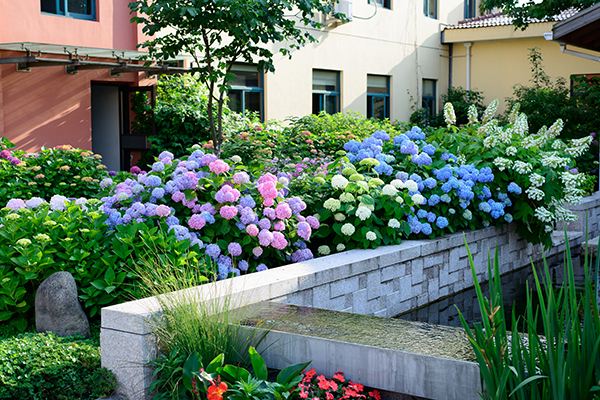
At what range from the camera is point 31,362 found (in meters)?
4.54

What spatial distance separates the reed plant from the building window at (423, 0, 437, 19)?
20559 millimetres

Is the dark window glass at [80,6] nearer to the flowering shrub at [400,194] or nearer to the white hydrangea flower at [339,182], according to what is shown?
the flowering shrub at [400,194]

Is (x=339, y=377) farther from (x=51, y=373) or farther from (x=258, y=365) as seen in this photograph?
(x=51, y=373)

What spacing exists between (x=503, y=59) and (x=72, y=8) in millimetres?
13554

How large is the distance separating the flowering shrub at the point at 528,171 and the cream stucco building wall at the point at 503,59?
13285mm

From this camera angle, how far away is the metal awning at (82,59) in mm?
11500

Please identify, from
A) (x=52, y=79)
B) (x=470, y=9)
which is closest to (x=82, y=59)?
(x=52, y=79)

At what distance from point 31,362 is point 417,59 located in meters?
19.1

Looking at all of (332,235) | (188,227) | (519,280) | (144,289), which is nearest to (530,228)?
(519,280)

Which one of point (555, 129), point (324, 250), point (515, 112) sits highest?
point (515, 112)

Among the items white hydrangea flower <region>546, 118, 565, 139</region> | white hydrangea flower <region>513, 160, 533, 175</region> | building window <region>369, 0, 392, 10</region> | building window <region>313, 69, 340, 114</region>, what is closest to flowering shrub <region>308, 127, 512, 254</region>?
white hydrangea flower <region>513, 160, 533, 175</region>

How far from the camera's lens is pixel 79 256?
5.55 meters

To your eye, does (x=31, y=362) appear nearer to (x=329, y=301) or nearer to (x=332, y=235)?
(x=329, y=301)

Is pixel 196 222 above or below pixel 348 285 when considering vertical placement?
above
